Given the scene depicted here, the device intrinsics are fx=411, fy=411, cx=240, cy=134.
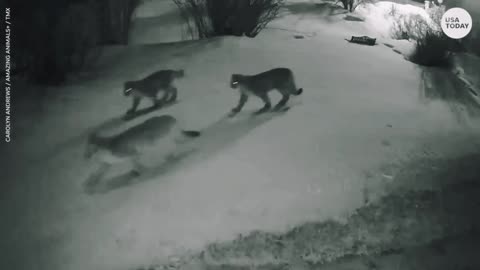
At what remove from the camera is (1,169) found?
3170 millimetres

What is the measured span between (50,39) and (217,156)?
2.62 metres

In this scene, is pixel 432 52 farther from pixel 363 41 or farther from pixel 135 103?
pixel 135 103

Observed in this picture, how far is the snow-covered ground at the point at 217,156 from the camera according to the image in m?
2.72

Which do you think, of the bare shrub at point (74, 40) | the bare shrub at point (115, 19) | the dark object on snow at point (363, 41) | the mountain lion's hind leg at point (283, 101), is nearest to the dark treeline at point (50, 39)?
the bare shrub at point (74, 40)

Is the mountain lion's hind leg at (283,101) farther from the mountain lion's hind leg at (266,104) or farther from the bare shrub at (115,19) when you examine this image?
the bare shrub at (115,19)

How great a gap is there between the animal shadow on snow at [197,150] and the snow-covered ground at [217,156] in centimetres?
2

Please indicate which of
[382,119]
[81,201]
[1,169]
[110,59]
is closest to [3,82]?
[110,59]

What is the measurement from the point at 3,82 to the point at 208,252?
3164 mm

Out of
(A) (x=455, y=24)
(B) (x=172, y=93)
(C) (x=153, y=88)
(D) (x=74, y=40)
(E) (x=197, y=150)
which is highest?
(A) (x=455, y=24)

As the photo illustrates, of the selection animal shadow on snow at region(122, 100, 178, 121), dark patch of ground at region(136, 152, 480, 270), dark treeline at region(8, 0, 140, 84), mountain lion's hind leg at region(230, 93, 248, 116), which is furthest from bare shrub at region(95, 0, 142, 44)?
dark patch of ground at region(136, 152, 480, 270)

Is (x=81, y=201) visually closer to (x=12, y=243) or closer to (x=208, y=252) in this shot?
(x=12, y=243)

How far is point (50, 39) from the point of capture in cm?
458

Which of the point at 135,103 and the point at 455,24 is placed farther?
the point at 455,24

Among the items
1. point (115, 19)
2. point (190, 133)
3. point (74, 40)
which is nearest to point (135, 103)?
point (190, 133)
